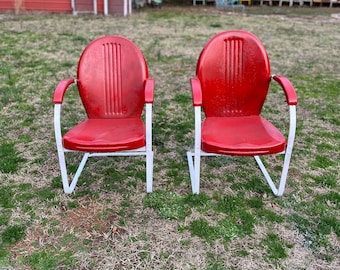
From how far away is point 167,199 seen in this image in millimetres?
2307

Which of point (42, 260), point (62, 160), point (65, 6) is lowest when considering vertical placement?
point (42, 260)

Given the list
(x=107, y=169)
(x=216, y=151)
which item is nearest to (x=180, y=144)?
(x=107, y=169)

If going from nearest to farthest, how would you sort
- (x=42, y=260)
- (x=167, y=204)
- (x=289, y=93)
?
(x=42, y=260), (x=289, y=93), (x=167, y=204)

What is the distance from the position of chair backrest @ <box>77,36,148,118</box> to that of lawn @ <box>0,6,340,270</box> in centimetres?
45

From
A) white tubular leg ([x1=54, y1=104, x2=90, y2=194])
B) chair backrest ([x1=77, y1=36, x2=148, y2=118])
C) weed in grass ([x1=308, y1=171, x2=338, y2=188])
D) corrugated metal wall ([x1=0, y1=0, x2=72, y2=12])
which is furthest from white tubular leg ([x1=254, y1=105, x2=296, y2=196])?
corrugated metal wall ([x1=0, y1=0, x2=72, y2=12])

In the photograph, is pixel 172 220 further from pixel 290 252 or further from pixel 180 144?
pixel 180 144

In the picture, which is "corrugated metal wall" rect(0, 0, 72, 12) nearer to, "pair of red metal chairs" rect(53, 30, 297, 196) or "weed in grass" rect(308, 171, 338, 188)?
"pair of red metal chairs" rect(53, 30, 297, 196)

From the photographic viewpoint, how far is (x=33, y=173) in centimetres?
256

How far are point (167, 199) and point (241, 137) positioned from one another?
1.99 ft

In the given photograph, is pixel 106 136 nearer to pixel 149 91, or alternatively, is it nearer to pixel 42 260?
pixel 149 91

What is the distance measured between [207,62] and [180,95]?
1.56m

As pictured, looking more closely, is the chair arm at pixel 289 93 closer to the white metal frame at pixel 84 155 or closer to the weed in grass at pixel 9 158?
the white metal frame at pixel 84 155

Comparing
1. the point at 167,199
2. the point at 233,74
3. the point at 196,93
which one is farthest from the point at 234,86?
the point at 167,199

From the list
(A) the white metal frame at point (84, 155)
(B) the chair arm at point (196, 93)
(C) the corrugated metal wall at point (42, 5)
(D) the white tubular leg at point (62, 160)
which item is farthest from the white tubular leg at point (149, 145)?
(C) the corrugated metal wall at point (42, 5)
